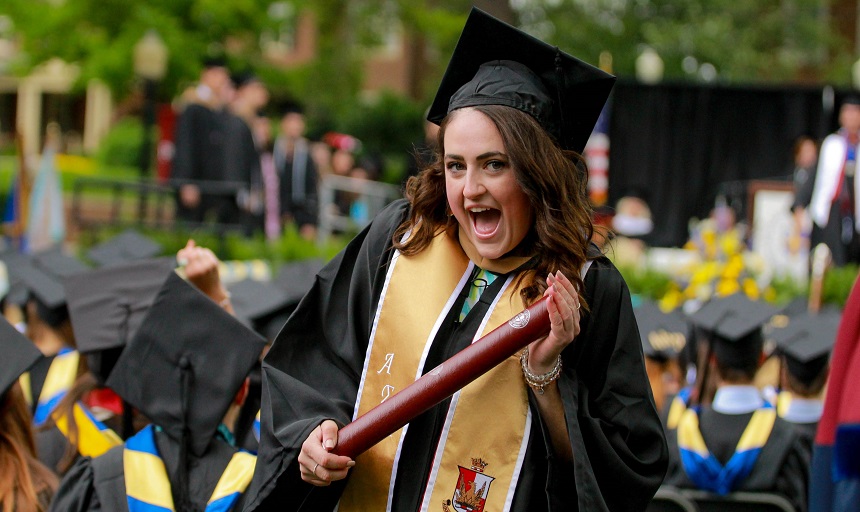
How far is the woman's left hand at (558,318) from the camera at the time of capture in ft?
7.88

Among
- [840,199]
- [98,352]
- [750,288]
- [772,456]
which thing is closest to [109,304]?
[98,352]

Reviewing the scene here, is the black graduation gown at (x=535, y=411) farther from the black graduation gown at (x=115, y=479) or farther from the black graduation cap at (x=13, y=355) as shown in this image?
the black graduation cap at (x=13, y=355)

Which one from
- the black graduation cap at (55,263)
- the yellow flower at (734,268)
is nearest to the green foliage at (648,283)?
the yellow flower at (734,268)

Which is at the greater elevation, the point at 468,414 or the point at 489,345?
the point at 489,345

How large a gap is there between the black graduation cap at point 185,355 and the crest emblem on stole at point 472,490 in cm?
82

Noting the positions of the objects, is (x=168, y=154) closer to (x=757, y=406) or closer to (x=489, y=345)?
(x=757, y=406)

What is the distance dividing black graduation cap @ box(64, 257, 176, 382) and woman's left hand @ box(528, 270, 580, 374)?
1496 millimetres

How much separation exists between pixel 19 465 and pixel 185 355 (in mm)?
610

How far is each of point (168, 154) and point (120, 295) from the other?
15.8 meters

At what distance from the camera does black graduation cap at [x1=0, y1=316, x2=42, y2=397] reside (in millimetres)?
3281

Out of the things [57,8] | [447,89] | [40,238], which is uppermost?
[57,8]

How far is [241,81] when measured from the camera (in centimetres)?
1298

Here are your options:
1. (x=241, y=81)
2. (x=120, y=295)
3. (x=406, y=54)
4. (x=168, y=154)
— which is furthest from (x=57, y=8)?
(x=120, y=295)

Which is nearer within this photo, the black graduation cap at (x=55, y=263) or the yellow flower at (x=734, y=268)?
the black graduation cap at (x=55, y=263)
